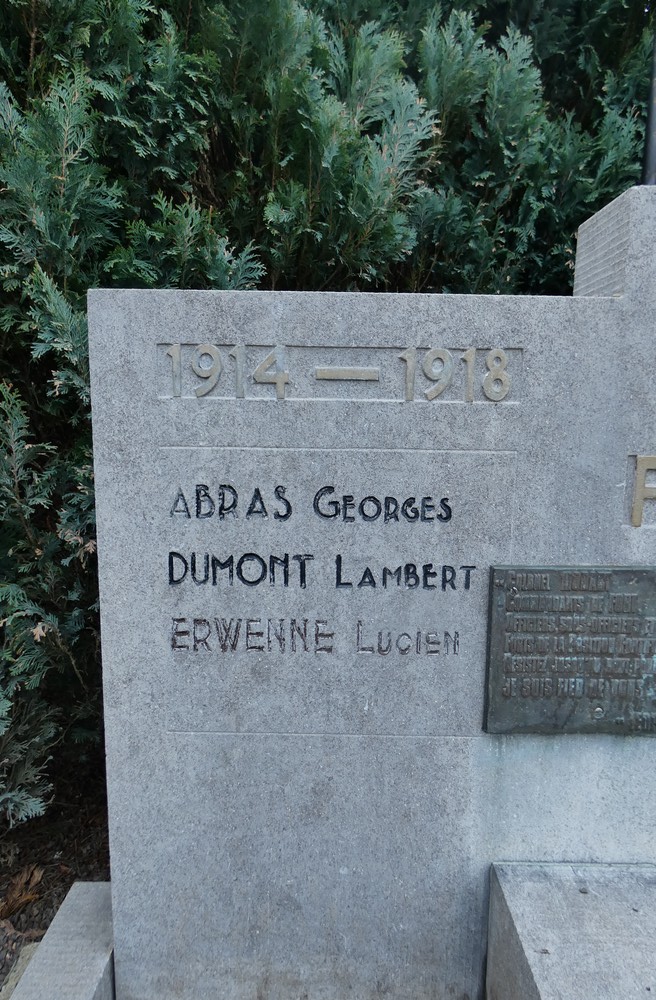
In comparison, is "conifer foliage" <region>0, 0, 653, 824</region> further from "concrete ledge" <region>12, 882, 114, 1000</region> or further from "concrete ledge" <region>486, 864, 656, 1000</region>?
"concrete ledge" <region>486, 864, 656, 1000</region>

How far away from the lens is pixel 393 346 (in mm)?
1984

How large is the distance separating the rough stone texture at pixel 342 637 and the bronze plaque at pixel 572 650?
58 mm

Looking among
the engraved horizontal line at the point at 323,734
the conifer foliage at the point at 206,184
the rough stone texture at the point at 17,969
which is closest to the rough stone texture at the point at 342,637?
the engraved horizontal line at the point at 323,734

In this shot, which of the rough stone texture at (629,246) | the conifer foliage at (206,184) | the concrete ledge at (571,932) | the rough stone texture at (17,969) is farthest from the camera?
the conifer foliage at (206,184)

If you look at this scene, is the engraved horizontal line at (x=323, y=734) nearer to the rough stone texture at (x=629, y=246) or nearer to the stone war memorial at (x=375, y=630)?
the stone war memorial at (x=375, y=630)

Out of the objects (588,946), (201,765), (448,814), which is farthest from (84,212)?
(588,946)

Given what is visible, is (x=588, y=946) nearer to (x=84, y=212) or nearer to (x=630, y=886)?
(x=630, y=886)

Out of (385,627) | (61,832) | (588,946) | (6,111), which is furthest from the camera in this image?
(61,832)

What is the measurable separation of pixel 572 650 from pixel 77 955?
1988 mm

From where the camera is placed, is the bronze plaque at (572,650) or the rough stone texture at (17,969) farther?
the rough stone texture at (17,969)

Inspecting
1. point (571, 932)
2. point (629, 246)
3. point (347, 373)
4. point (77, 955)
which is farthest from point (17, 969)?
point (629, 246)

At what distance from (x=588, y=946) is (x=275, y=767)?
3.51 feet

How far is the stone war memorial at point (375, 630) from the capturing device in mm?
1985

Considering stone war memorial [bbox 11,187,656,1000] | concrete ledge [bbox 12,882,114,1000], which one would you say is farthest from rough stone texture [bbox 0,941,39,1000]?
stone war memorial [bbox 11,187,656,1000]
